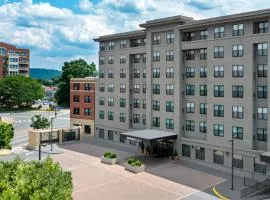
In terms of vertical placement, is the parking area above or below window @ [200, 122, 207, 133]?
below

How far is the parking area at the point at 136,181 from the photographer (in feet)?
121

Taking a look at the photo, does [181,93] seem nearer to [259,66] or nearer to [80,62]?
[259,66]

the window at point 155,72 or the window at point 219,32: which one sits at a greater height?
the window at point 219,32

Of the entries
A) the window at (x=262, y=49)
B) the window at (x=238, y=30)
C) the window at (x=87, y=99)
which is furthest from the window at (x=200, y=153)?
the window at (x=87, y=99)

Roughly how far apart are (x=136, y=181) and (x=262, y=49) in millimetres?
22740

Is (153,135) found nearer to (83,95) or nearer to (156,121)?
(156,121)

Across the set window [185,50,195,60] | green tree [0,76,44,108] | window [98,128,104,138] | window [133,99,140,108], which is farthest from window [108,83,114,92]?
green tree [0,76,44,108]

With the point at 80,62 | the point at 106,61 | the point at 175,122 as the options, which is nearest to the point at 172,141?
the point at 175,122

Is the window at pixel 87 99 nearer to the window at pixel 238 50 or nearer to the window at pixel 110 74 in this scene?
the window at pixel 110 74

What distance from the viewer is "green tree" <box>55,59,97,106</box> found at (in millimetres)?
122375

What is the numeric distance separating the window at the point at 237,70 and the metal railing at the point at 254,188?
44.8 feet

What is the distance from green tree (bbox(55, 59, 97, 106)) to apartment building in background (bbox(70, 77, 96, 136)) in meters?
47.1

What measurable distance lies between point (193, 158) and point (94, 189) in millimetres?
17677

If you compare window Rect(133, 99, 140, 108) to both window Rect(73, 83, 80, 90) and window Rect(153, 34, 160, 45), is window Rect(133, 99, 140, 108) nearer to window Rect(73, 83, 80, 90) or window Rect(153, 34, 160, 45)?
window Rect(153, 34, 160, 45)
